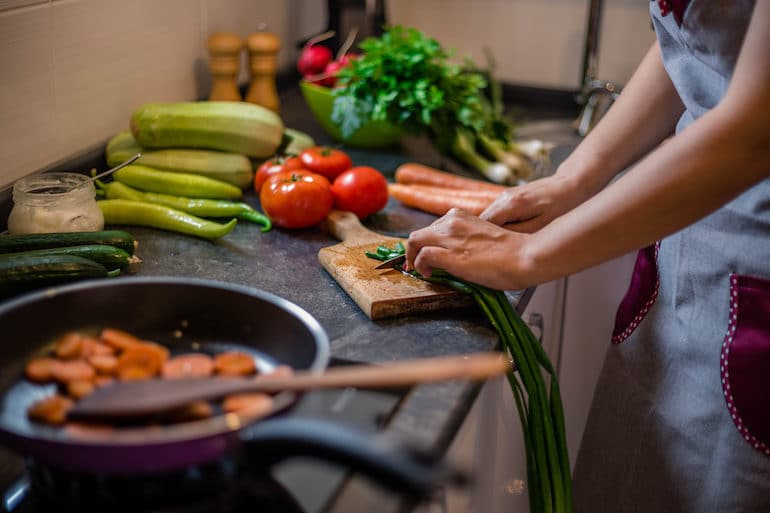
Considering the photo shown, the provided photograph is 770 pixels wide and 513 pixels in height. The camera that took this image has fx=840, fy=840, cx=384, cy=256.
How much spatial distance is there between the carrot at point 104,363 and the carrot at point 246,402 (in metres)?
0.11

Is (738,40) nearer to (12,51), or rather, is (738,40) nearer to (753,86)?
(753,86)

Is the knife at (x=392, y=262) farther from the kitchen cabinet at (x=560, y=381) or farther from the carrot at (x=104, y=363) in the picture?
the carrot at (x=104, y=363)

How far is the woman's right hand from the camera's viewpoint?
4.03 ft

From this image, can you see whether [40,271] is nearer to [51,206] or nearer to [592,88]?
[51,206]

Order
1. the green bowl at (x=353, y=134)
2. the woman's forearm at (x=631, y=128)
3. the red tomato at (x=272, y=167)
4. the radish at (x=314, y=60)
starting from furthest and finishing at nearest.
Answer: the radish at (x=314, y=60), the green bowl at (x=353, y=134), the red tomato at (x=272, y=167), the woman's forearm at (x=631, y=128)

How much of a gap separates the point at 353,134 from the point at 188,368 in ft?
3.52

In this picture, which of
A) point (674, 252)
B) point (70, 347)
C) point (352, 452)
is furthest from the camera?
point (674, 252)

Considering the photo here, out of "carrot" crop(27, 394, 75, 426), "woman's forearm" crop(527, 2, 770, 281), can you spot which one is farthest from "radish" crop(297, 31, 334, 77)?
"carrot" crop(27, 394, 75, 426)

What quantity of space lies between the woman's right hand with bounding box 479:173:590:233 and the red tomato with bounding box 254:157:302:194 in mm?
425

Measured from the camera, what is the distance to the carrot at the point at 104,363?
2.64ft

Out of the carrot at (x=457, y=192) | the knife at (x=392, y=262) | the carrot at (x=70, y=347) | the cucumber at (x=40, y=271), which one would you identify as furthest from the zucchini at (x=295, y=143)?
the carrot at (x=70, y=347)

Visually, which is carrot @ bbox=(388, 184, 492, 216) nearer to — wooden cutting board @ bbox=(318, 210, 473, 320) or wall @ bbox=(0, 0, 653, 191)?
wooden cutting board @ bbox=(318, 210, 473, 320)

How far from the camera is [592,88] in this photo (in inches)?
75.8

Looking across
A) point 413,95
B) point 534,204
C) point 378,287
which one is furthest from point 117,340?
point 413,95
